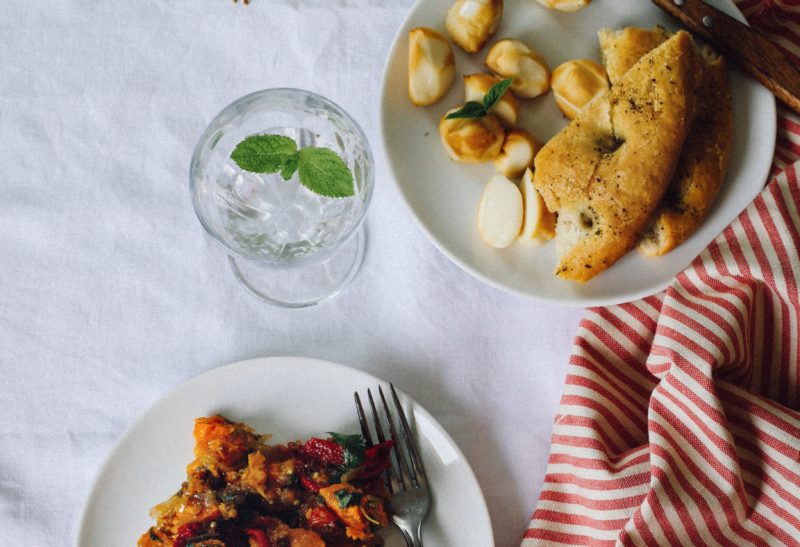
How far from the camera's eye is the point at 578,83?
3.63ft

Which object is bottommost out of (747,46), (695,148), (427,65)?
(695,148)

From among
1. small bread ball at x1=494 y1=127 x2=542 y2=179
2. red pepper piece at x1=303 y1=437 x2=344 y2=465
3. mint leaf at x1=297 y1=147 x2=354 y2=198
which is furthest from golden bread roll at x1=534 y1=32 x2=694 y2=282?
red pepper piece at x1=303 y1=437 x2=344 y2=465

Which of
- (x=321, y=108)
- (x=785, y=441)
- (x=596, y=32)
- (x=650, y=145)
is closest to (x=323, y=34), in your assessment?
(x=321, y=108)

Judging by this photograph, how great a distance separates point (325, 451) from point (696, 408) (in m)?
0.50

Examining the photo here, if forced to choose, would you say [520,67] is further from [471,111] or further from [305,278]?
[305,278]

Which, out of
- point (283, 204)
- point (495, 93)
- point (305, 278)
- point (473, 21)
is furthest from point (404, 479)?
point (473, 21)

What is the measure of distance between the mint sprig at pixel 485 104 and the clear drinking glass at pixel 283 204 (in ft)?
0.46

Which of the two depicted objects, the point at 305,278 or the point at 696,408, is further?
the point at 305,278

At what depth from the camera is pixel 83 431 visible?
45.6 inches

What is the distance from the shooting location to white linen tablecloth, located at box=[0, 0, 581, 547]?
1149 millimetres

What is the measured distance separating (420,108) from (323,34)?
8.5 inches

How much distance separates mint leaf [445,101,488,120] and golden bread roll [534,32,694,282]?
0.33ft

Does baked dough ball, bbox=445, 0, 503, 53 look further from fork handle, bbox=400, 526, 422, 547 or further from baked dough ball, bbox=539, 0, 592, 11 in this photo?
fork handle, bbox=400, 526, 422, 547

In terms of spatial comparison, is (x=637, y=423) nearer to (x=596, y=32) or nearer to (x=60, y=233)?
(x=596, y=32)
